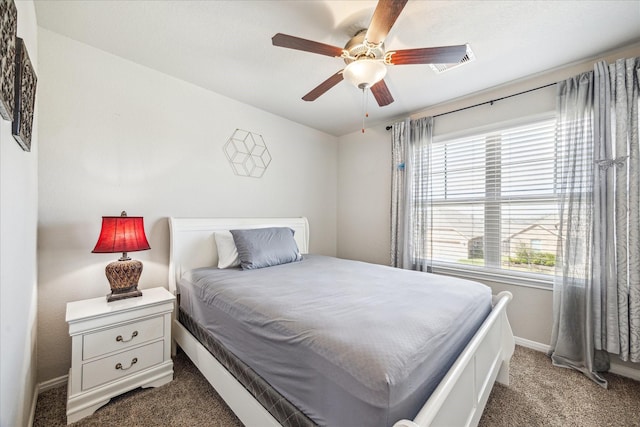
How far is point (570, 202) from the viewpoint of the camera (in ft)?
7.02

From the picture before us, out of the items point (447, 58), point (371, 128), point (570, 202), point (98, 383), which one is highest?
point (371, 128)

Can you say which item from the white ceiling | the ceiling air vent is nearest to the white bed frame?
the white ceiling

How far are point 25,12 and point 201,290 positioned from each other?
73.3 inches

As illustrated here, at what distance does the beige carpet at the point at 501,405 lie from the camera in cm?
150

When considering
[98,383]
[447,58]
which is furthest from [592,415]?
[98,383]

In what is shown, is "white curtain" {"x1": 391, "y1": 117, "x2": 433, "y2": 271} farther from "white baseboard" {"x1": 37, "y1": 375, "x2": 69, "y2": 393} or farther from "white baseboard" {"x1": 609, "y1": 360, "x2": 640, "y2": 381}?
"white baseboard" {"x1": 37, "y1": 375, "x2": 69, "y2": 393}

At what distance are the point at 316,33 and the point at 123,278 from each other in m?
2.26

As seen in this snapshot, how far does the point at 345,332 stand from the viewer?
3.44ft

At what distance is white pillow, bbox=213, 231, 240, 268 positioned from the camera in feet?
7.75

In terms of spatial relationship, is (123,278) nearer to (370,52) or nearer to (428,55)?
(370,52)

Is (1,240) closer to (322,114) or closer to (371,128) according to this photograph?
(322,114)

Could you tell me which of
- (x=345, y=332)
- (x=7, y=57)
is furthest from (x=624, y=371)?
(x=7, y=57)

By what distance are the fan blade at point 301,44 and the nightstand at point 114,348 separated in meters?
1.90

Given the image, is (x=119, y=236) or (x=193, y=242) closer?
(x=119, y=236)
